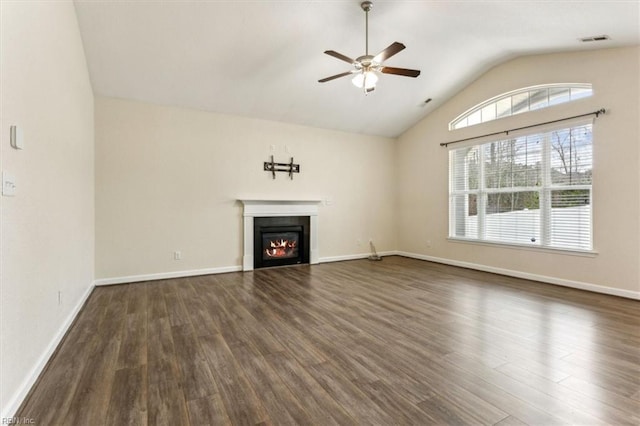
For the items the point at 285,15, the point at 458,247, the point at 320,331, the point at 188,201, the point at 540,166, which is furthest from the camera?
the point at 458,247

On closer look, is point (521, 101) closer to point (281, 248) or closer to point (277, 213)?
point (277, 213)

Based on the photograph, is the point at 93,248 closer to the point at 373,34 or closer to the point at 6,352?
the point at 6,352

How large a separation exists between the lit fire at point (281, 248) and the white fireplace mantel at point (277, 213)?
0.36 m

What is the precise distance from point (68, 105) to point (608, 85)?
251 inches

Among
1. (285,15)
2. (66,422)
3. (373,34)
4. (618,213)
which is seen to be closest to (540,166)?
(618,213)

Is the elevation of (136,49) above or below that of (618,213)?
above

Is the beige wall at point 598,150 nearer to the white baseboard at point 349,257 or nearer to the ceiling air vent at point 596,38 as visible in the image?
the ceiling air vent at point 596,38

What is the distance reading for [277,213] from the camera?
5699mm

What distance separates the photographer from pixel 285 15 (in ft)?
11.3

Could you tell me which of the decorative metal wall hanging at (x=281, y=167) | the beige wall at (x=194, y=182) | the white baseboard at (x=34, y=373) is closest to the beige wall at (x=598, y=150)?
the beige wall at (x=194, y=182)

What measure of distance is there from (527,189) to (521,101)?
1450 millimetres

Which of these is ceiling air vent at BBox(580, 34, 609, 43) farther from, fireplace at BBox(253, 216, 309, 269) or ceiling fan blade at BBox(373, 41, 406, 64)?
fireplace at BBox(253, 216, 309, 269)

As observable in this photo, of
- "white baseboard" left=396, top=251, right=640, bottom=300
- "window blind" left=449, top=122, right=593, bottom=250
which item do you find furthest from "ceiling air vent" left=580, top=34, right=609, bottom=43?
"white baseboard" left=396, top=251, right=640, bottom=300

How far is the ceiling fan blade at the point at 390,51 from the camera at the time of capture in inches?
115
